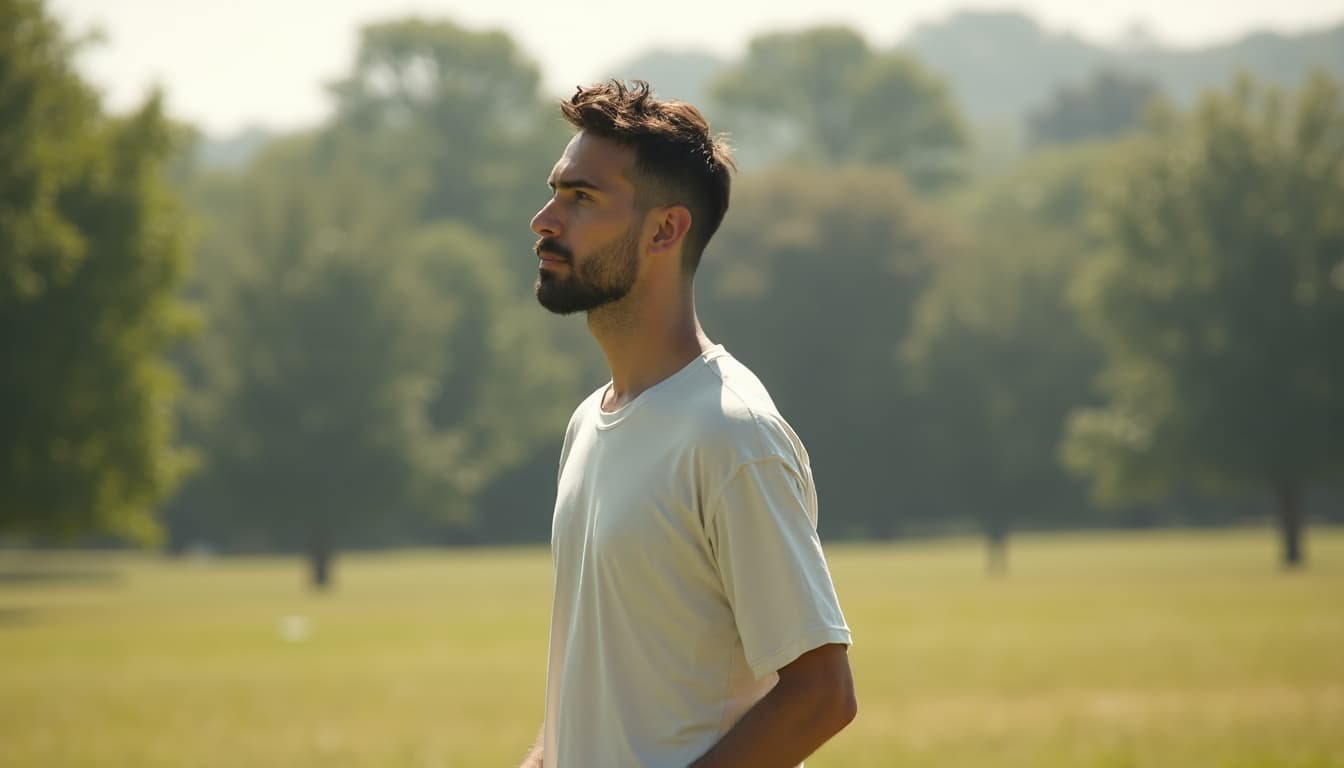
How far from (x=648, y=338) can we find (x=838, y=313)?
249ft

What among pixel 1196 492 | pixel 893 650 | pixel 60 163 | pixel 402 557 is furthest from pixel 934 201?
pixel 893 650

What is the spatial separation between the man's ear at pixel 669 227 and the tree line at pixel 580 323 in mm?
34987

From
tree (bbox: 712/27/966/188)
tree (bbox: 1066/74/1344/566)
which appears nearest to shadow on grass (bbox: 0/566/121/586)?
tree (bbox: 1066/74/1344/566)

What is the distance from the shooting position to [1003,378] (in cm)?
7362

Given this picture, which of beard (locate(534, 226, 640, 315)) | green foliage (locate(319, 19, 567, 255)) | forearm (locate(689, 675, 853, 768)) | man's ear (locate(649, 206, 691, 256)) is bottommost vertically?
forearm (locate(689, 675, 853, 768))

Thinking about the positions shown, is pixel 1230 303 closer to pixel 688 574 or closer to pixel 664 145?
pixel 664 145

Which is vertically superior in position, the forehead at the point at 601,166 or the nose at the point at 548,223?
the forehead at the point at 601,166

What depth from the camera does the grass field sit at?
1570cm

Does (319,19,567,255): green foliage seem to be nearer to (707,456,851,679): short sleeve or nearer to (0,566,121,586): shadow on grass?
(0,566,121,586): shadow on grass

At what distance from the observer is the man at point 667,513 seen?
131 inches

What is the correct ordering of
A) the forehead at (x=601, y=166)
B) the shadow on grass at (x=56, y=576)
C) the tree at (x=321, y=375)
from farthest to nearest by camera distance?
the shadow on grass at (x=56, y=576) < the tree at (x=321, y=375) < the forehead at (x=601, y=166)

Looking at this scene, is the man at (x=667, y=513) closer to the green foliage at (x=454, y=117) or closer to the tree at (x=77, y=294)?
the tree at (x=77, y=294)

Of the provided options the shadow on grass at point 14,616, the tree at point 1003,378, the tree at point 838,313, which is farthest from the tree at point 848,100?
the shadow on grass at point 14,616

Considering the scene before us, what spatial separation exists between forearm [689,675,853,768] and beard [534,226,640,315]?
91 centimetres
